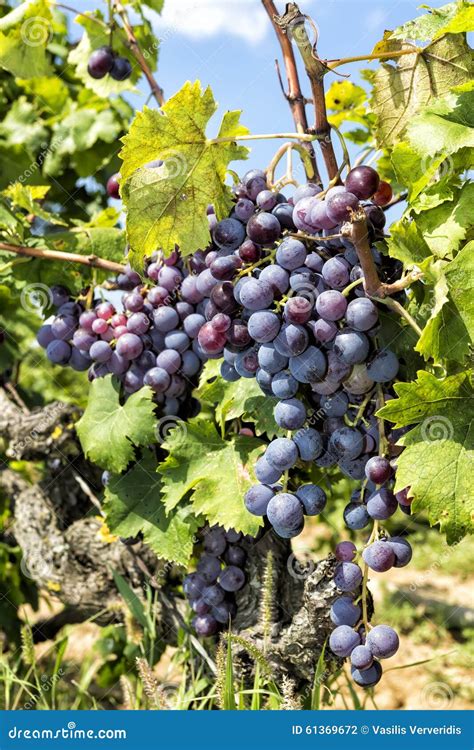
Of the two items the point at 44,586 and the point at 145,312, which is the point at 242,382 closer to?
the point at 145,312

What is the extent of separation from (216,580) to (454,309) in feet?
3.29

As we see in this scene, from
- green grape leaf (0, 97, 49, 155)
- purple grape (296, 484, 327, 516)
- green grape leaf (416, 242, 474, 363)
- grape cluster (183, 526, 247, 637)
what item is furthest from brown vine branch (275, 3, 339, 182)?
green grape leaf (0, 97, 49, 155)

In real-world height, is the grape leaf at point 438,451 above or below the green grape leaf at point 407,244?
below

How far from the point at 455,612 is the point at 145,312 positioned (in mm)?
3305

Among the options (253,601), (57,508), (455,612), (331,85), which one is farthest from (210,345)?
(455,612)

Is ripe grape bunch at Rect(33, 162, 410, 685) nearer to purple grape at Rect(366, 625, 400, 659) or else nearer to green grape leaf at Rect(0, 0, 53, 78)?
purple grape at Rect(366, 625, 400, 659)

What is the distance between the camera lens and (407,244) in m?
1.32

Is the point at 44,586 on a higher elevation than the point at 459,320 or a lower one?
lower

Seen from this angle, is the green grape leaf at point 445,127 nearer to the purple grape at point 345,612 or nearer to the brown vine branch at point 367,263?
the brown vine branch at point 367,263

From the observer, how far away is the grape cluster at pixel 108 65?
2316 millimetres

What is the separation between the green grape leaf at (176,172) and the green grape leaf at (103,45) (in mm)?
979

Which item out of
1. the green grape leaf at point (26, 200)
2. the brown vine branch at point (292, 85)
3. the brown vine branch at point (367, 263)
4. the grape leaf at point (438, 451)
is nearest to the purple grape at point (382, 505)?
the grape leaf at point (438, 451)

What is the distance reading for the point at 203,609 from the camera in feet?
6.43

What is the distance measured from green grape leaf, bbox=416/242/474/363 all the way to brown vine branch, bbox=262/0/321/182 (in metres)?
0.49
